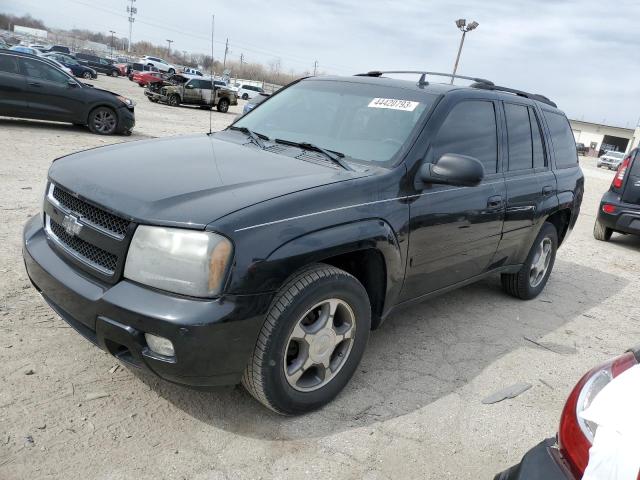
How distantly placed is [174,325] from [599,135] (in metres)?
A: 80.5

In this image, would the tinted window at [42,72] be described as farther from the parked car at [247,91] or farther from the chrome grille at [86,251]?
the parked car at [247,91]

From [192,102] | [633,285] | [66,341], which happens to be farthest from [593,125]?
[66,341]

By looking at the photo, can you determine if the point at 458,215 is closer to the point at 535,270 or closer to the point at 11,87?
the point at 535,270

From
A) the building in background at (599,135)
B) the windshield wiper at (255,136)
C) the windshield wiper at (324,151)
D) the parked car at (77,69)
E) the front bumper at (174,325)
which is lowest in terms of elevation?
the parked car at (77,69)

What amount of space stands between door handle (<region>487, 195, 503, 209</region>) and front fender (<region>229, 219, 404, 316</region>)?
3.52 feet

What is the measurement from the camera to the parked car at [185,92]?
25969mm

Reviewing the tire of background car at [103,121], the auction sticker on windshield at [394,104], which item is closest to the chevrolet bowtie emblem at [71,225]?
the auction sticker on windshield at [394,104]

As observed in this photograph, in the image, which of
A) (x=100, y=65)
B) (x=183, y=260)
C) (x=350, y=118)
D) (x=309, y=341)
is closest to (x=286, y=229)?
(x=183, y=260)

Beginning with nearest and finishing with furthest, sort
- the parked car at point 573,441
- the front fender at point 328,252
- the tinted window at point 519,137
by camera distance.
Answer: the parked car at point 573,441 < the front fender at point 328,252 < the tinted window at point 519,137

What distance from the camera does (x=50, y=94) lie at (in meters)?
11.8

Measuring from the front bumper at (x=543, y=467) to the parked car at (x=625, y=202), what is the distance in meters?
7.32

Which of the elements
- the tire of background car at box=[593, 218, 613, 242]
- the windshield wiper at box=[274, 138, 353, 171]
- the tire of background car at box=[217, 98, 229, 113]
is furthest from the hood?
the tire of background car at box=[217, 98, 229, 113]

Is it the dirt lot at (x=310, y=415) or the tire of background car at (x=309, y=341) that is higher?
the tire of background car at (x=309, y=341)

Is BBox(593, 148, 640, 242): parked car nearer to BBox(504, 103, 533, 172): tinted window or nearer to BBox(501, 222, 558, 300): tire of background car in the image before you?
BBox(501, 222, 558, 300): tire of background car
